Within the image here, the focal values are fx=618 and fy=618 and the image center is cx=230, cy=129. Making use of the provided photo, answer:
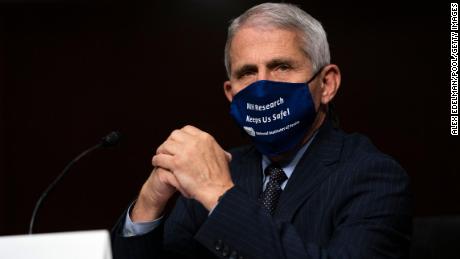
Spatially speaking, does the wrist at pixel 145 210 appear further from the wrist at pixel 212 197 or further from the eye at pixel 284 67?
the eye at pixel 284 67

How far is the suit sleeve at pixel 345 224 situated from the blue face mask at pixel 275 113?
0.59 ft

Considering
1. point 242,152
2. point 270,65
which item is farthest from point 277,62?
point 242,152

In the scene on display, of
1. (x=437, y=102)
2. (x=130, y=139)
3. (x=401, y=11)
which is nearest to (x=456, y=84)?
(x=437, y=102)

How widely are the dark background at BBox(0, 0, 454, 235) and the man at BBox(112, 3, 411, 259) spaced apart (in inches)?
55.3

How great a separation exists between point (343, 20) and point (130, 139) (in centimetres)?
125

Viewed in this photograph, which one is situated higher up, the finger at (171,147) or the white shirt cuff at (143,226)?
the finger at (171,147)

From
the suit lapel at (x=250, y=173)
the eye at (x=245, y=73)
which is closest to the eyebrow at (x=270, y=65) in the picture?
the eye at (x=245, y=73)

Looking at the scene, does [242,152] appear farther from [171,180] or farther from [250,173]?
[171,180]

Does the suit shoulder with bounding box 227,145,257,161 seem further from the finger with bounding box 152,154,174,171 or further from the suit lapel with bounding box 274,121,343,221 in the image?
the finger with bounding box 152,154,174,171

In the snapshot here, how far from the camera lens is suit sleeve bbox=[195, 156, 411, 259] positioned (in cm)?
123

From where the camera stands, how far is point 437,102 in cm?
313

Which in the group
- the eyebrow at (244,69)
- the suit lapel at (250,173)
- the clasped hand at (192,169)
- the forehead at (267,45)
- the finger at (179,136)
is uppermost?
the forehead at (267,45)

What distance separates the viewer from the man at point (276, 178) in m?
1.25

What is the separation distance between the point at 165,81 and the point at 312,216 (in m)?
1.79
